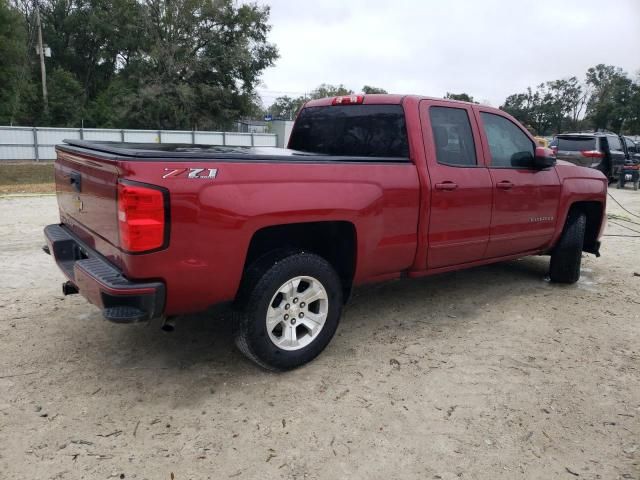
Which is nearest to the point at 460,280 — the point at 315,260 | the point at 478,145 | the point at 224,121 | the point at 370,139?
the point at 478,145

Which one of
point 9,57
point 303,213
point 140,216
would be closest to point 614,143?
point 303,213

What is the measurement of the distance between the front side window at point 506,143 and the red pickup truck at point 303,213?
0.02 metres

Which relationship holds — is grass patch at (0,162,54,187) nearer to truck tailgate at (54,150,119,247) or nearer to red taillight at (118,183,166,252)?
truck tailgate at (54,150,119,247)

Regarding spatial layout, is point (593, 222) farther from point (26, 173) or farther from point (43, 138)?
point (43, 138)

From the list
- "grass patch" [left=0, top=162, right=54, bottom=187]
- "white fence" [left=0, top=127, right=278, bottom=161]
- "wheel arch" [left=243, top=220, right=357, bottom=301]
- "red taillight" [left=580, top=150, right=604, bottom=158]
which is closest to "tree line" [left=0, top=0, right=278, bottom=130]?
"white fence" [left=0, top=127, right=278, bottom=161]

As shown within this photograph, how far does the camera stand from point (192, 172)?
111 inches

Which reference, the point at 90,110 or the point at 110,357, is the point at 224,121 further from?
the point at 110,357

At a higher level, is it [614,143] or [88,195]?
[614,143]

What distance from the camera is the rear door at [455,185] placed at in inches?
160

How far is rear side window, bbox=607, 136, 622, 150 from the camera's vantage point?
17.2 m

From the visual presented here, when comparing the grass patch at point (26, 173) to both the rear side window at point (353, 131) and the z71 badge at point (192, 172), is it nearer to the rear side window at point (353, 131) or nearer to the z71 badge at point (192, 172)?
the rear side window at point (353, 131)

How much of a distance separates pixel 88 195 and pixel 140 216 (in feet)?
2.58

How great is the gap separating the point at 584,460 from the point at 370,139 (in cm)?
267

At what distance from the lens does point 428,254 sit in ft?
13.5
